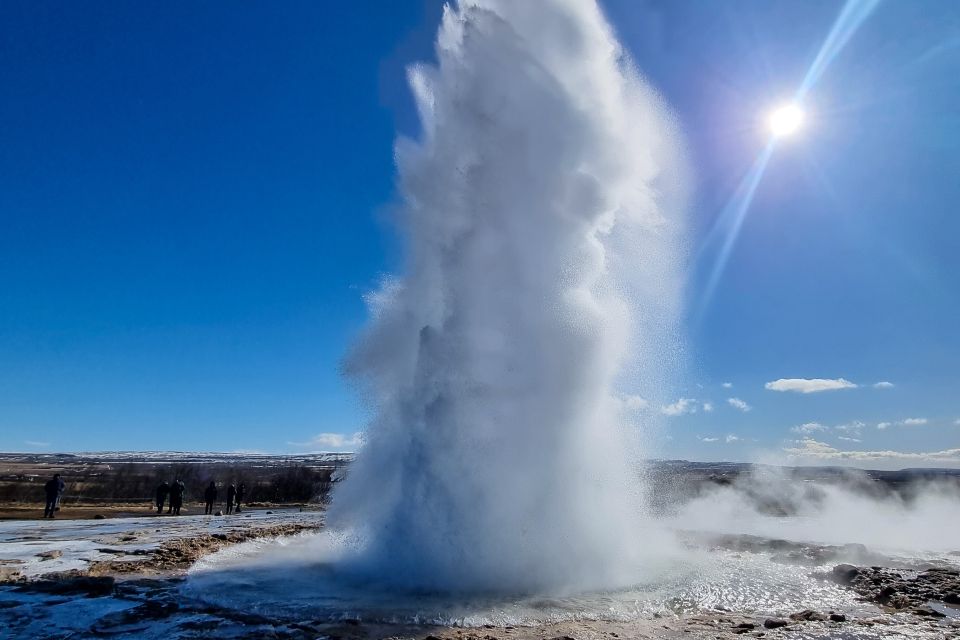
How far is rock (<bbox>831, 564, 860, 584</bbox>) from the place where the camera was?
10609 millimetres

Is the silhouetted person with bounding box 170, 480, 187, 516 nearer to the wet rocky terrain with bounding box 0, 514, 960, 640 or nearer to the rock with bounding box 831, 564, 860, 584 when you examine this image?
the wet rocky terrain with bounding box 0, 514, 960, 640

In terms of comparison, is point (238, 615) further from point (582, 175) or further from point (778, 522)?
point (778, 522)

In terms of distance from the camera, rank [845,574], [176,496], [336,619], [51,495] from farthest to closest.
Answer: [176,496] < [51,495] < [845,574] < [336,619]

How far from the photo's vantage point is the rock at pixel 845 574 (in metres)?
10.6

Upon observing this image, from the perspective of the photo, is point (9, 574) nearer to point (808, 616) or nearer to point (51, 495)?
point (51, 495)

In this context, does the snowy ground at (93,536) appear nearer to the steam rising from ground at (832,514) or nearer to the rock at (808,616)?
the rock at (808,616)

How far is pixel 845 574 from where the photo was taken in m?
10.9

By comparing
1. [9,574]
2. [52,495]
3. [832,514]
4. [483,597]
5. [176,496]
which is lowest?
[832,514]

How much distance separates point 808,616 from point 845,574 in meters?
3.96

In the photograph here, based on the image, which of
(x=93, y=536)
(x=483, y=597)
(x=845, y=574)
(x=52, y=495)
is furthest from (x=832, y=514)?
(x=52, y=495)

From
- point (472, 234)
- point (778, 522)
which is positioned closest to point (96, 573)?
point (472, 234)

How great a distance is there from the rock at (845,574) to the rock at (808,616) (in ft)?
11.1

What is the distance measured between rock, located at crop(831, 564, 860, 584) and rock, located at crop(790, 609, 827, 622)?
3.38 m

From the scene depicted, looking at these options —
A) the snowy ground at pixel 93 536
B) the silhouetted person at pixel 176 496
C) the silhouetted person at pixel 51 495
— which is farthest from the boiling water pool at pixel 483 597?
the silhouetted person at pixel 176 496
